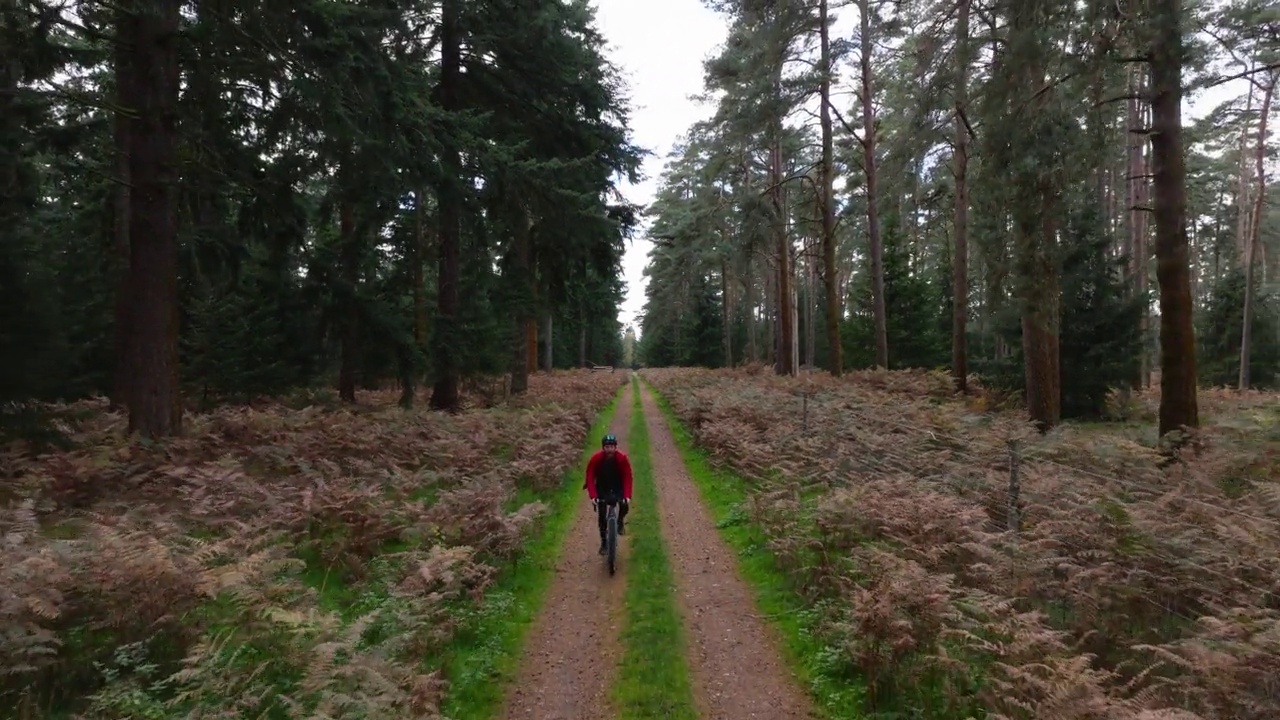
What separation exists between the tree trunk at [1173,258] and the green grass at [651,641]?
7.90 m

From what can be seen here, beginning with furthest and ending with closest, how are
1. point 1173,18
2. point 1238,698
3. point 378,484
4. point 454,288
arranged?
point 454,288
point 378,484
point 1173,18
point 1238,698

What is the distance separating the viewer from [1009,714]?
4398 millimetres

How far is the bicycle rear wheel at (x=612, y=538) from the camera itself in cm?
872

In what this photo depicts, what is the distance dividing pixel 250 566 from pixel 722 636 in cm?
445

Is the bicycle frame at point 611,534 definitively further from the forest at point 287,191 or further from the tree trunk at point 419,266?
the tree trunk at point 419,266

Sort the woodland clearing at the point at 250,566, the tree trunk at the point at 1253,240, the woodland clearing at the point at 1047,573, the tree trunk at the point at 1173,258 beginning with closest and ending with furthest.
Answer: the woodland clearing at the point at 1047,573
the woodland clearing at the point at 250,566
the tree trunk at the point at 1173,258
the tree trunk at the point at 1253,240

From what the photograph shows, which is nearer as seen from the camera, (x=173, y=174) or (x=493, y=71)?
(x=173, y=174)

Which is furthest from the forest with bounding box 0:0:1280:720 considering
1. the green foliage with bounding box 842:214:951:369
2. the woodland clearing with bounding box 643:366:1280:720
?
the green foliage with bounding box 842:214:951:369

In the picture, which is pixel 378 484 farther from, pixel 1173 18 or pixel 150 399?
pixel 1173 18

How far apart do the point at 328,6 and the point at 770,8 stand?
43.5 feet

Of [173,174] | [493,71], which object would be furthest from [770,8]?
[173,174]

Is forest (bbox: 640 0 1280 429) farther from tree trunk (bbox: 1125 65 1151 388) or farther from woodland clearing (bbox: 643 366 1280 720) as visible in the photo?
woodland clearing (bbox: 643 366 1280 720)

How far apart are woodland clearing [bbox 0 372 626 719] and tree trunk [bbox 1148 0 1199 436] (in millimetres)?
9679

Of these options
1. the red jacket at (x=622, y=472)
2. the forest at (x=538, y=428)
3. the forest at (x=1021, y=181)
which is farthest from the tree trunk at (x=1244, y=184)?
the red jacket at (x=622, y=472)
